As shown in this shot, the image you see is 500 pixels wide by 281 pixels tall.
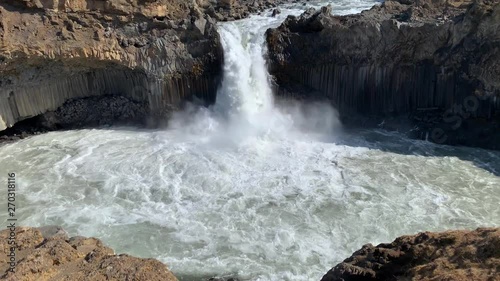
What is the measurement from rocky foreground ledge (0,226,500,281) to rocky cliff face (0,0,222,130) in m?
12.7

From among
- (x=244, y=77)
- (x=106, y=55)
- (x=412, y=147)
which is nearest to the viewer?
(x=412, y=147)

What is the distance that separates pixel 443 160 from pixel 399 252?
437 inches

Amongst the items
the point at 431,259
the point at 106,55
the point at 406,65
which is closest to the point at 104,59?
the point at 106,55

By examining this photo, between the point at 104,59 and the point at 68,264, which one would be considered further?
the point at 104,59

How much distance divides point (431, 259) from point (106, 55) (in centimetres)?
1609

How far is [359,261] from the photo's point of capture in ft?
25.7


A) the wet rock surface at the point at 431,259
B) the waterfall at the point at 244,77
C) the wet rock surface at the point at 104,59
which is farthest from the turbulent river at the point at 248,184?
the wet rock surface at the point at 431,259

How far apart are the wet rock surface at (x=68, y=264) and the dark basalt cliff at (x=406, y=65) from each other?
45.6ft

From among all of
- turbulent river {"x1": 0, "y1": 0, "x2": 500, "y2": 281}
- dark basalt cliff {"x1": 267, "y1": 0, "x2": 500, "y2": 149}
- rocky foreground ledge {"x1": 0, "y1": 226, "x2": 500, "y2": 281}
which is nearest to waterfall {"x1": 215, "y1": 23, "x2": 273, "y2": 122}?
turbulent river {"x1": 0, "y1": 0, "x2": 500, "y2": 281}

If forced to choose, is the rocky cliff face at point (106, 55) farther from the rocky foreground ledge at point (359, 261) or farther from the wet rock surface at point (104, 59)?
the rocky foreground ledge at point (359, 261)

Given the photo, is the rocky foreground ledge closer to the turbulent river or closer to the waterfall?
the turbulent river

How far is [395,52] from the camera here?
19469mm

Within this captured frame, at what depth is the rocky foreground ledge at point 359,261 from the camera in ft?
21.2

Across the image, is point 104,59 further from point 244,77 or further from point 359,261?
point 359,261
